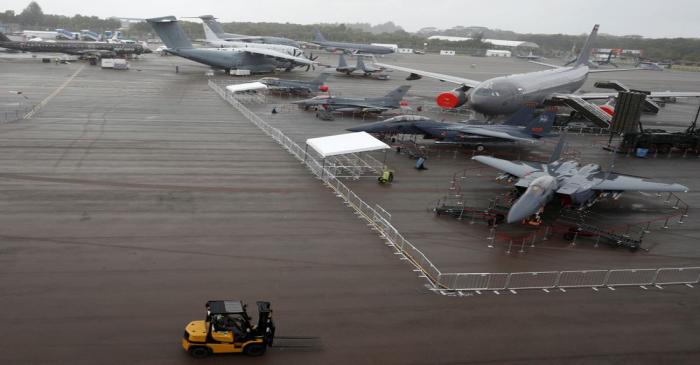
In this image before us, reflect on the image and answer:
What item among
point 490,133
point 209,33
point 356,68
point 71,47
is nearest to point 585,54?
point 356,68

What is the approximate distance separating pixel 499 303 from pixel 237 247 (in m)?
12.1

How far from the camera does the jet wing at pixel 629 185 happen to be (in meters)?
32.2

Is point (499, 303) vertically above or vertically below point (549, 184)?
below

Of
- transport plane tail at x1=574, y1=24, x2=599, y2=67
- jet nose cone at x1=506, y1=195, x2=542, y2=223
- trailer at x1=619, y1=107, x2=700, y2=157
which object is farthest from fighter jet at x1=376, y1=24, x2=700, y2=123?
jet nose cone at x1=506, y1=195, x2=542, y2=223

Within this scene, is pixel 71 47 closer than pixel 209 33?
Yes

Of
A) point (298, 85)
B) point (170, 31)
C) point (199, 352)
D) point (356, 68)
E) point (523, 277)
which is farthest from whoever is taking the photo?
point (356, 68)

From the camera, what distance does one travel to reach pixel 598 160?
158ft

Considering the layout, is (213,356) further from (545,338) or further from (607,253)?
(607,253)

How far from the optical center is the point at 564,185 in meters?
31.6

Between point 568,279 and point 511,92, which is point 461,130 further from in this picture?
point 568,279

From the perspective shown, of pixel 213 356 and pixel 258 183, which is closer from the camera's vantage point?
pixel 213 356

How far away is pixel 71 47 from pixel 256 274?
9868 cm

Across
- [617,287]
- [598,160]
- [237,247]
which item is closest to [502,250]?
[617,287]

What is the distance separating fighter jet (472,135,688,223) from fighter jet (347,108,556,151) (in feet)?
32.2
